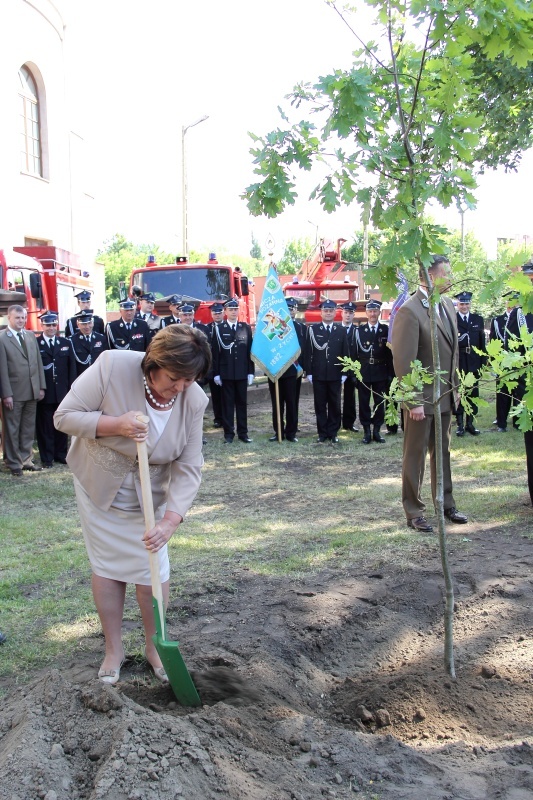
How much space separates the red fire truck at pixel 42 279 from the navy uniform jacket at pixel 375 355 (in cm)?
503

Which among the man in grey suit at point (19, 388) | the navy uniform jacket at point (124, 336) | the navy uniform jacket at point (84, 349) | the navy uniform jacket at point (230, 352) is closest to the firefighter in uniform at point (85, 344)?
the navy uniform jacket at point (84, 349)

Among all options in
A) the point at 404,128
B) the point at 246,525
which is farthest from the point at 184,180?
the point at 404,128

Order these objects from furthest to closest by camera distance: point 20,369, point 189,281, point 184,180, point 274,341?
point 184,180 < point 189,281 < point 274,341 < point 20,369

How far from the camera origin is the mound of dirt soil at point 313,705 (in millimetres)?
2611

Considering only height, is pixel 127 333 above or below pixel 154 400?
above

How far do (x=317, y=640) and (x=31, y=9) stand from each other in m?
20.8

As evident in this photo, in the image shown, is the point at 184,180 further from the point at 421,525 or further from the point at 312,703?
the point at 312,703

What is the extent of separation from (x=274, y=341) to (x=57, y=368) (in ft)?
11.2

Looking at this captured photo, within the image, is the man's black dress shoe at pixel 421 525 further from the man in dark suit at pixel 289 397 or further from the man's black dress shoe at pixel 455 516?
the man in dark suit at pixel 289 397

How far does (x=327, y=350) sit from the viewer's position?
11.7 meters

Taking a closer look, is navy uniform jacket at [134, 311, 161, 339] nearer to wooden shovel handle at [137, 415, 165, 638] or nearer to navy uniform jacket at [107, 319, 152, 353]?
navy uniform jacket at [107, 319, 152, 353]

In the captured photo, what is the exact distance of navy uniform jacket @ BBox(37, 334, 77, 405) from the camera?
992 centimetres

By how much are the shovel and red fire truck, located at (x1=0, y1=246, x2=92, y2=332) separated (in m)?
6.53

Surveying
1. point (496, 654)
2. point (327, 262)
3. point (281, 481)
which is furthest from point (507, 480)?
point (327, 262)
